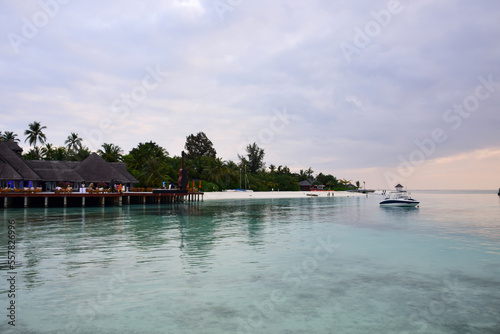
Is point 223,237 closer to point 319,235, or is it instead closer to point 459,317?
point 319,235

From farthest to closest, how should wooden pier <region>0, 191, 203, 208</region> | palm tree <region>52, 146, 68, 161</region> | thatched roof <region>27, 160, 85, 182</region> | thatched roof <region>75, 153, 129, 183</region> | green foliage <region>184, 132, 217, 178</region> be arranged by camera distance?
green foliage <region>184, 132, 217, 178</region>, palm tree <region>52, 146, 68, 161</region>, thatched roof <region>75, 153, 129, 183</region>, thatched roof <region>27, 160, 85, 182</region>, wooden pier <region>0, 191, 203, 208</region>

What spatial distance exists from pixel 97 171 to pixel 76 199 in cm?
711

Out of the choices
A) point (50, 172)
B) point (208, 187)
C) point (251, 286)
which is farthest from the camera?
point (208, 187)

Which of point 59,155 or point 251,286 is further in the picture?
point 59,155

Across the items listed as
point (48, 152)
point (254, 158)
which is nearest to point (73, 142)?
point (48, 152)

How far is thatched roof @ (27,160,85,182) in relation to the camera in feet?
187

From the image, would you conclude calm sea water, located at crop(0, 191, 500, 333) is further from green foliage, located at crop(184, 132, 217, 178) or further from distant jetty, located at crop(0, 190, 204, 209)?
green foliage, located at crop(184, 132, 217, 178)

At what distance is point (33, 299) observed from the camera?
32.8ft

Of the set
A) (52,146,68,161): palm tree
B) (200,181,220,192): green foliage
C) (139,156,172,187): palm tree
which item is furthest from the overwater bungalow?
(200,181,220,192): green foliage

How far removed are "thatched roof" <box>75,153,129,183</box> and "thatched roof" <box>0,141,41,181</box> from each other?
792 cm

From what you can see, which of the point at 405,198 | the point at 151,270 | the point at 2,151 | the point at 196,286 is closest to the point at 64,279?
the point at 151,270

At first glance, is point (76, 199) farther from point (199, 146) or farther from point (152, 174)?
point (199, 146)

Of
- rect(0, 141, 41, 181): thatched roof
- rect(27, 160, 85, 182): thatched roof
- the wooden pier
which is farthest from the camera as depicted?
rect(27, 160, 85, 182): thatched roof

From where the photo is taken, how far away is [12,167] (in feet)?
169
